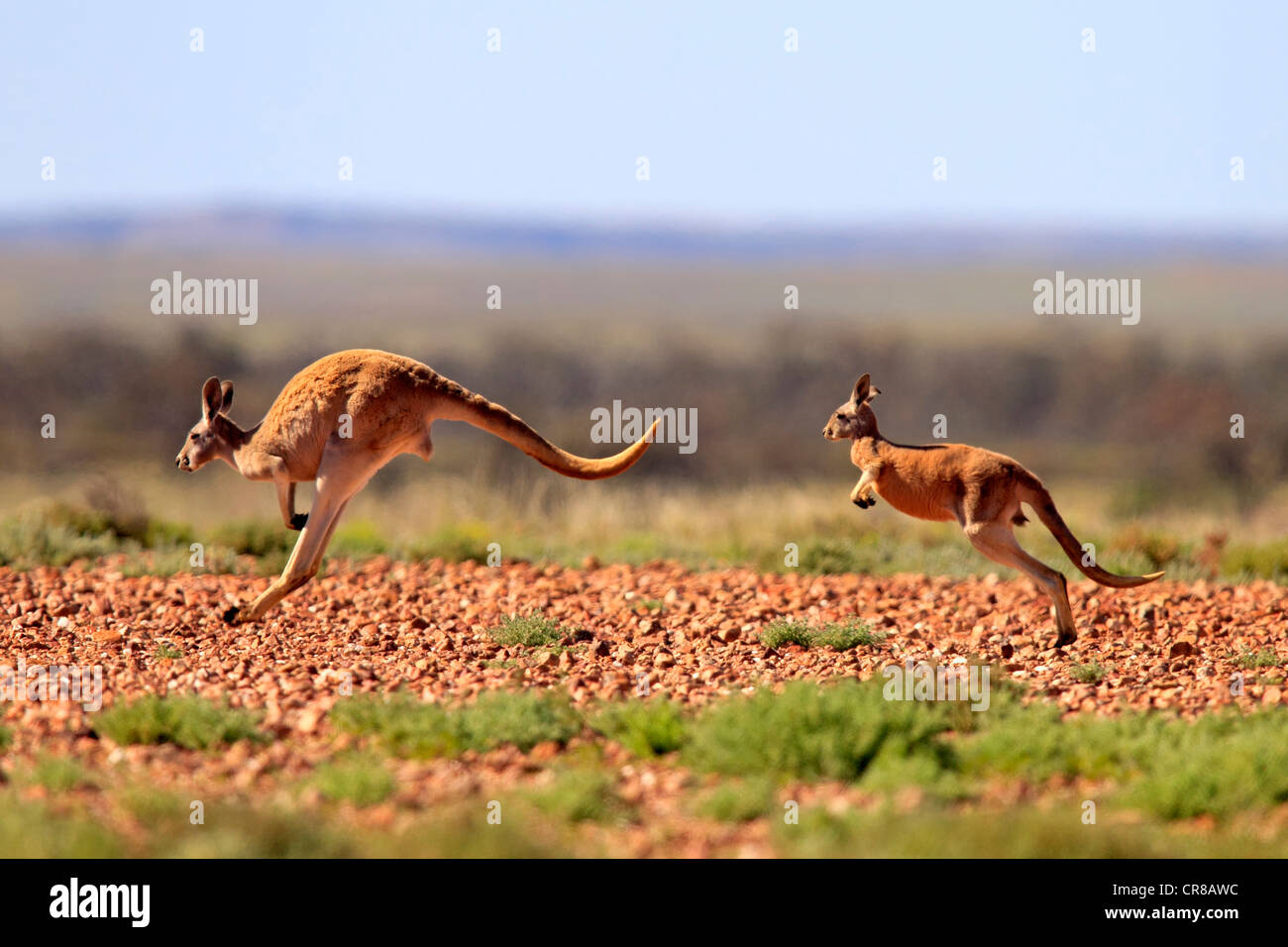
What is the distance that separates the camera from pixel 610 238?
142 meters

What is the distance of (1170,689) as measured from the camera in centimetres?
834

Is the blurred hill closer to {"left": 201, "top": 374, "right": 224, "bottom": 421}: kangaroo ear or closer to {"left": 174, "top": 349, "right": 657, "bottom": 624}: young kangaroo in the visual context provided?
{"left": 201, "top": 374, "right": 224, "bottom": 421}: kangaroo ear

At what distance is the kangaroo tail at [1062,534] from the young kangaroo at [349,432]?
2.68 meters

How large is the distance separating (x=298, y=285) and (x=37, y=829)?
92368 millimetres

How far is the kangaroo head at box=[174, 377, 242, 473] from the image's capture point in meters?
10.5

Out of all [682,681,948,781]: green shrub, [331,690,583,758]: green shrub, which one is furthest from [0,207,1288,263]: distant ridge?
[331,690,583,758]: green shrub

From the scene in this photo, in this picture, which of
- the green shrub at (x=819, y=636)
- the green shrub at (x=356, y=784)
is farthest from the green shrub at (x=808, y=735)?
the green shrub at (x=819, y=636)

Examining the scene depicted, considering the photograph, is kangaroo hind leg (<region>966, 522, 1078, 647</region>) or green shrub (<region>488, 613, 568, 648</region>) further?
kangaroo hind leg (<region>966, 522, 1078, 647</region>)

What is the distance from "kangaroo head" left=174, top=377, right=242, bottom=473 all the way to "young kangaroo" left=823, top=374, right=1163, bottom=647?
4.34 m

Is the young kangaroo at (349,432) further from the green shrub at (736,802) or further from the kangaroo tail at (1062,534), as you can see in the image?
the green shrub at (736,802)

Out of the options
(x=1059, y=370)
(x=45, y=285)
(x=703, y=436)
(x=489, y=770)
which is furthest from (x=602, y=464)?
(x=45, y=285)

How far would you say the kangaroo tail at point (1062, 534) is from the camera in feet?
32.4

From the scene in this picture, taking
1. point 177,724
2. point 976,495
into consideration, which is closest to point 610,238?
point 976,495
